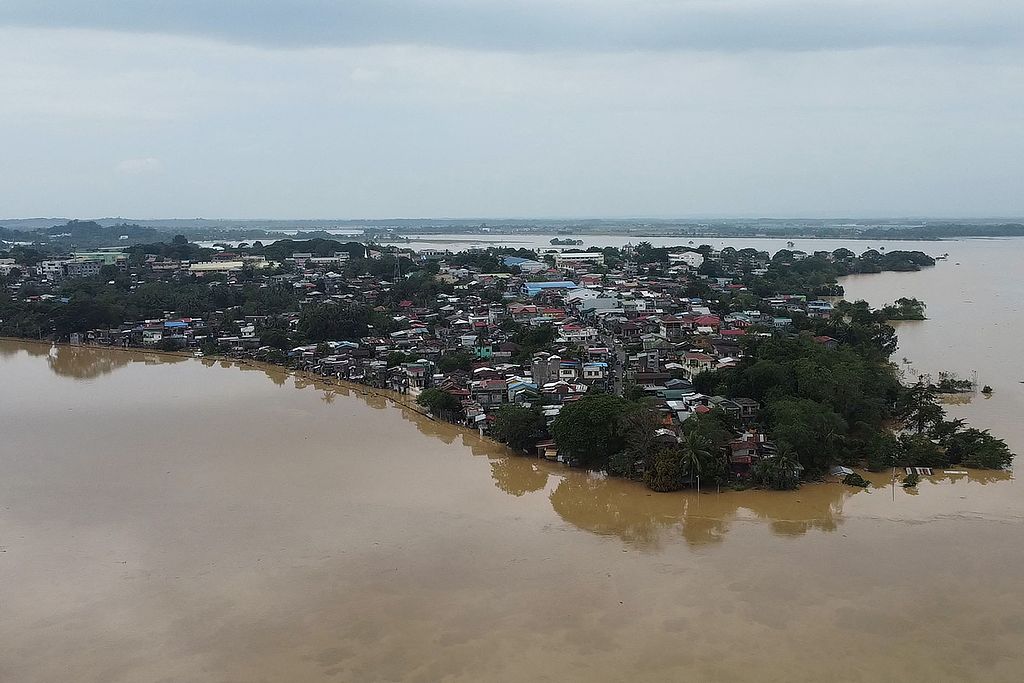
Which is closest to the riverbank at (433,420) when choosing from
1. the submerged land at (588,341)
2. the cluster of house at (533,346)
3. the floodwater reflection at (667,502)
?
the floodwater reflection at (667,502)

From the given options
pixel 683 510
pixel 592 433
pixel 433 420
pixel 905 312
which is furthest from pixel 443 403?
pixel 905 312

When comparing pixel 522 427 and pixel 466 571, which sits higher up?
pixel 522 427

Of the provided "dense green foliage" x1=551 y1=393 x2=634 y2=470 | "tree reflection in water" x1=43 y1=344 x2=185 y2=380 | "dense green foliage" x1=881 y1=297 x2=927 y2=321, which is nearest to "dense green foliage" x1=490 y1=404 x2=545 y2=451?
"dense green foliage" x1=551 y1=393 x2=634 y2=470

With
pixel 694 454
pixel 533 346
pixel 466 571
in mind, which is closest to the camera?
pixel 466 571

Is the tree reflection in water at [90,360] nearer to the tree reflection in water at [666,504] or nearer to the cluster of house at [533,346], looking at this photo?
the cluster of house at [533,346]

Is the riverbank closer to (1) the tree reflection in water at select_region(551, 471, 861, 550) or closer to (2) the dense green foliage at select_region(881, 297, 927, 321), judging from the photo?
(1) the tree reflection in water at select_region(551, 471, 861, 550)

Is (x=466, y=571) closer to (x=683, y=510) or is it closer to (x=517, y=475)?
(x=683, y=510)

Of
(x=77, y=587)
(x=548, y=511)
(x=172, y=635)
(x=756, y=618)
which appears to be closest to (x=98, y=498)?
(x=77, y=587)
